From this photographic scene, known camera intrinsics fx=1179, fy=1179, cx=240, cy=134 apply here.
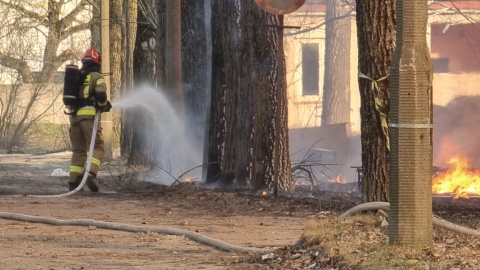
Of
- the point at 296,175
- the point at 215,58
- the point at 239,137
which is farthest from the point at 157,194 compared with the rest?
the point at 296,175

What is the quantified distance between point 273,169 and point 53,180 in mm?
5284

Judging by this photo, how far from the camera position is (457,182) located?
17734 mm

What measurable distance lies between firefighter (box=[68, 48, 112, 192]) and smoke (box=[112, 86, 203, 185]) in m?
2.36

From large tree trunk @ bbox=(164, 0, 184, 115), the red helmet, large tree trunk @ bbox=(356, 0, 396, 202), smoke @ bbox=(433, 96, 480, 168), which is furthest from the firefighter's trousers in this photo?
smoke @ bbox=(433, 96, 480, 168)

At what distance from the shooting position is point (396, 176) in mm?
8148

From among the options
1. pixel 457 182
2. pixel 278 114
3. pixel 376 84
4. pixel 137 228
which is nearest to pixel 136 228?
pixel 137 228

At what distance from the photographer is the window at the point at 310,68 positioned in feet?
159

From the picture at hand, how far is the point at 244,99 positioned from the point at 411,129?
→ 813 cm

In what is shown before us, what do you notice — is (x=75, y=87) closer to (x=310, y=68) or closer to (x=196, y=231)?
(x=196, y=231)

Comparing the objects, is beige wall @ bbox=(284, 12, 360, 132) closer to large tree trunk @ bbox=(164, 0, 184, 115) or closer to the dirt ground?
large tree trunk @ bbox=(164, 0, 184, 115)

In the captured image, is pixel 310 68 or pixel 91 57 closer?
pixel 91 57

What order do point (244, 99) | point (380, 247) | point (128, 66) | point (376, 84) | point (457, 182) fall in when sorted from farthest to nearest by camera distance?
point (128, 66)
point (457, 182)
point (244, 99)
point (376, 84)
point (380, 247)

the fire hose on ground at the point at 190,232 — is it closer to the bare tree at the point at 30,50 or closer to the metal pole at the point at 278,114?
the metal pole at the point at 278,114

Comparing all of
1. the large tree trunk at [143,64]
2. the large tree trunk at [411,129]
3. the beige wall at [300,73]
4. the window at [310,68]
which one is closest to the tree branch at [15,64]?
the beige wall at [300,73]
